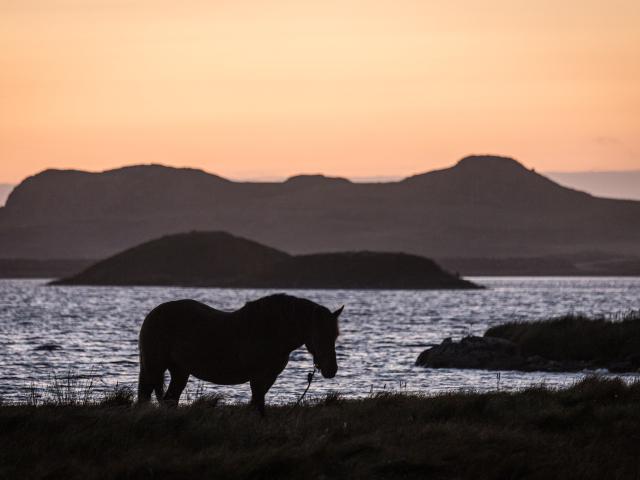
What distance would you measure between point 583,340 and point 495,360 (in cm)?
378

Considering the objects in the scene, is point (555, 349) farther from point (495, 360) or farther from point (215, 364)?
point (215, 364)

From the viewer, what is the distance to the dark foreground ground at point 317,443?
11836 millimetres

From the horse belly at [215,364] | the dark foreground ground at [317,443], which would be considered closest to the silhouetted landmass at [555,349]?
the dark foreground ground at [317,443]

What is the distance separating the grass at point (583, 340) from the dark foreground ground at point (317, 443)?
2286 centimetres

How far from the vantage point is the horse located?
47.4 feet

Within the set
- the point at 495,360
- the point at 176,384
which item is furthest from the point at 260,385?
the point at 495,360

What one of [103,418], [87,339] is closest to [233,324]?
[103,418]

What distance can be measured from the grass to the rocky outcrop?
85cm

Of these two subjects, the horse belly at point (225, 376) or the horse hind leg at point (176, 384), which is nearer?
the horse belly at point (225, 376)

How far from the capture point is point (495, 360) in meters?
37.7

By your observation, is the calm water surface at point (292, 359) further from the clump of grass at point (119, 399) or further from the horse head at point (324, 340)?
the horse head at point (324, 340)

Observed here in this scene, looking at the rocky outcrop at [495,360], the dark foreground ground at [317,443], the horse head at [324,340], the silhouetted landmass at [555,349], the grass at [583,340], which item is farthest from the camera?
the grass at [583,340]

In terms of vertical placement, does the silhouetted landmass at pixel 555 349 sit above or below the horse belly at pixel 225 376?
below

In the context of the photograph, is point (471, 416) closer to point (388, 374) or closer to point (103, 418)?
point (103, 418)
